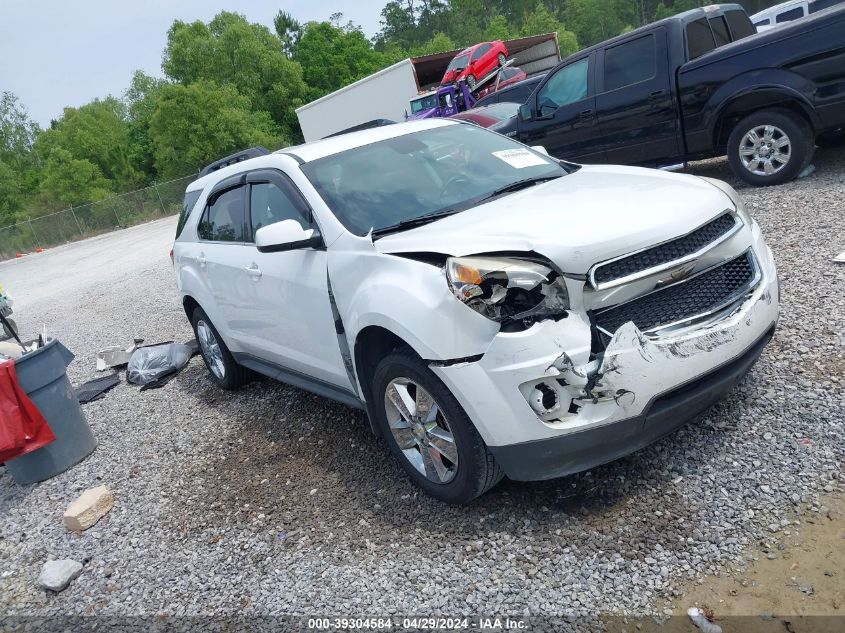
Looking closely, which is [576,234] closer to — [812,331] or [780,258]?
[812,331]

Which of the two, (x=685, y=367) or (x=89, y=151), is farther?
(x=89, y=151)

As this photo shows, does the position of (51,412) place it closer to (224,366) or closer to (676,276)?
(224,366)

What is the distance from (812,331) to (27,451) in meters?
5.50

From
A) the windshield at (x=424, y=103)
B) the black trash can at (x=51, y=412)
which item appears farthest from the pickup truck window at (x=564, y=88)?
the windshield at (x=424, y=103)

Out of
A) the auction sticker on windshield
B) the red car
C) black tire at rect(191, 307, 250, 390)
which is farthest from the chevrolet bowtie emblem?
the red car

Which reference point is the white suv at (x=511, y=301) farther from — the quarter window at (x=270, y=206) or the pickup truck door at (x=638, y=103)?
the pickup truck door at (x=638, y=103)

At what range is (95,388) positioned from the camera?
7.05 meters

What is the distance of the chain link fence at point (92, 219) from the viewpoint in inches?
1501

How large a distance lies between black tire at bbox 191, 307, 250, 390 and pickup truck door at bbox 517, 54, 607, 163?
5216mm

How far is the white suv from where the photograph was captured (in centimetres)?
276

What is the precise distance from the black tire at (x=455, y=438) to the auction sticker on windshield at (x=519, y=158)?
167cm

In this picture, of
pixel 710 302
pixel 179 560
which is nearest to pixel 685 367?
pixel 710 302

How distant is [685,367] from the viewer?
9.21ft

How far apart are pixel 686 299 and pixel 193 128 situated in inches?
1893
